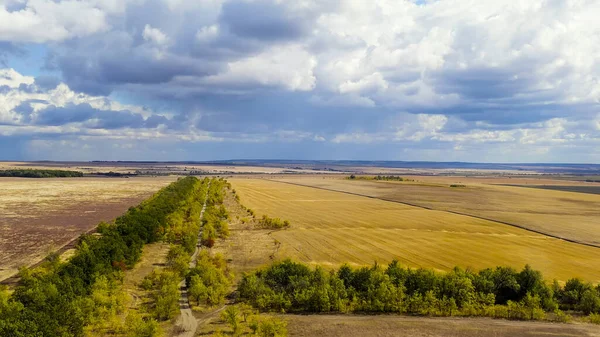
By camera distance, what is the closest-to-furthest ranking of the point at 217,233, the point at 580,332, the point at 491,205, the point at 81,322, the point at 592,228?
the point at 81,322, the point at 580,332, the point at 217,233, the point at 592,228, the point at 491,205

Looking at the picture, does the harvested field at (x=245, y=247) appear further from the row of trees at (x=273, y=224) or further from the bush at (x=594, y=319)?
the bush at (x=594, y=319)

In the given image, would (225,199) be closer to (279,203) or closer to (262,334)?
(279,203)

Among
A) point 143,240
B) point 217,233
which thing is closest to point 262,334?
point 143,240

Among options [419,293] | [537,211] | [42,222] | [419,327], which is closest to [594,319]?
[419,293]

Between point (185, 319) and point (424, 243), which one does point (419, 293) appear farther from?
point (424, 243)

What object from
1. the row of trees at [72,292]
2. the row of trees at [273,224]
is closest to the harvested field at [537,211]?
the row of trees at [273,224]

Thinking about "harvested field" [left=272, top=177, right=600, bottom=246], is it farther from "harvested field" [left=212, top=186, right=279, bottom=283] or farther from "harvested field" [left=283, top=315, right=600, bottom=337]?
"harvested field" [left=212, top=186, right=279, bottom=283]
